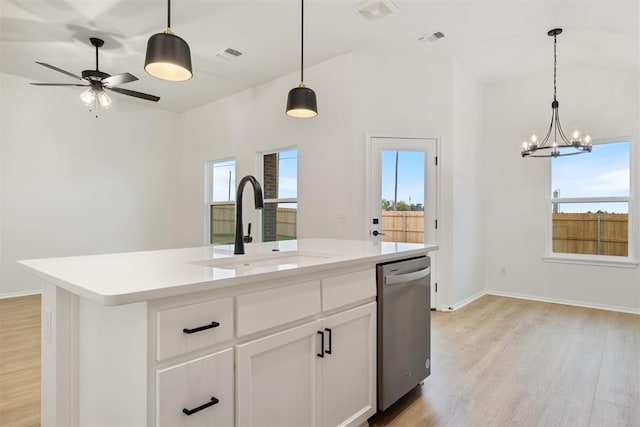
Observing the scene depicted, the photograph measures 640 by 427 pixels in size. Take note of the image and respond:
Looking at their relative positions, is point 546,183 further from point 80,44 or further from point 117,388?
point 80,44

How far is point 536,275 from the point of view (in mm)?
4906

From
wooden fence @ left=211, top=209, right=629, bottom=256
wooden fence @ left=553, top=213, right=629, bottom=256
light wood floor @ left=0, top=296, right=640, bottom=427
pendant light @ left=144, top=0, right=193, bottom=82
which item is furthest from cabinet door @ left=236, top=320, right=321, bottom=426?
wooden fence @ left=553, top=213, right=629, bottom=256

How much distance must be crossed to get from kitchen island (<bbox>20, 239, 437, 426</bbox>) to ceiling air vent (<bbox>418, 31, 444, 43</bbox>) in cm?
290

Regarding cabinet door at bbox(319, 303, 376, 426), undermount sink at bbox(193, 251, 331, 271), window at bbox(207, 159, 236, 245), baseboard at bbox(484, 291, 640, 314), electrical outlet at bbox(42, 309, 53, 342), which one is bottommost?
baseboard at bbox(484, 291, 640, 314)

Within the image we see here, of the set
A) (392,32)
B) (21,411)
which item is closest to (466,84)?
(392,32)

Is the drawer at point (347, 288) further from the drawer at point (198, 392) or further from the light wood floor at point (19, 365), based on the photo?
the light wood floor at point (19, 365)

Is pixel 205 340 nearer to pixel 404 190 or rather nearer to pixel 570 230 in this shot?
pixel 404 190

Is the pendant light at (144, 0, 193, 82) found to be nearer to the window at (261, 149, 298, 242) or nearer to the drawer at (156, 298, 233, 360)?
the drawer at (156, 298, 233, 360)

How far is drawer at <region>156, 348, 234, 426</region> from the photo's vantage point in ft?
3.63

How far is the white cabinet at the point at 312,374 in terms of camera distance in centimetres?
136

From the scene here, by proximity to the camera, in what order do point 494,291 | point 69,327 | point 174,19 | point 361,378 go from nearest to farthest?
point 69,327 < point 361,378 < point 174,19 < point 494,291

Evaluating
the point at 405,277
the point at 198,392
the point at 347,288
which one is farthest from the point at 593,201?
the point at 198,392

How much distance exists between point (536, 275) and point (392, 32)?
363cm

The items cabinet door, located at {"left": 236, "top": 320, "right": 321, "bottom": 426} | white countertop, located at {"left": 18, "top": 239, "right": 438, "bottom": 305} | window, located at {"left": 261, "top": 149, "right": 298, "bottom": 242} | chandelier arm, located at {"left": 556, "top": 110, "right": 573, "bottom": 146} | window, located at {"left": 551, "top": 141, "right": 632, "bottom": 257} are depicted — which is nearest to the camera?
white countertop, located at {"left": 18, "top": 239, "right": 438, "bottom": 305}
